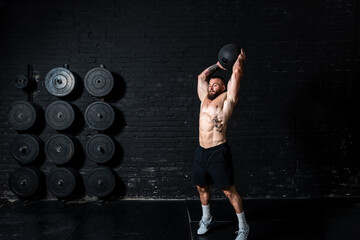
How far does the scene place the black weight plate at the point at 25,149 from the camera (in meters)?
3.80

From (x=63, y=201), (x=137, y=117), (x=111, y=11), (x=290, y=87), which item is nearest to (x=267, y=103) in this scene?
(x=290, y=87)

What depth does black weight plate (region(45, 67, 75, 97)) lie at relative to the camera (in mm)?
3801

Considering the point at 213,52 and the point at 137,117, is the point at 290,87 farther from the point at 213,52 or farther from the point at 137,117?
the point at 137,117

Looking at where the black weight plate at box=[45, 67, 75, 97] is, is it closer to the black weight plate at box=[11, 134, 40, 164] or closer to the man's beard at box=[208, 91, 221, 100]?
the black weight plate at box=[11, 134, 40, 164]

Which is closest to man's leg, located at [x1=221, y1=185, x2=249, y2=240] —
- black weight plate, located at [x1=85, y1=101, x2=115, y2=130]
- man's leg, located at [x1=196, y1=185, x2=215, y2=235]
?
man's leg, located at [x1=196, y1=185, x2=215, y2=235]

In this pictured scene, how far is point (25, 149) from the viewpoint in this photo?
3.81 m

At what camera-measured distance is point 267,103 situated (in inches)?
159

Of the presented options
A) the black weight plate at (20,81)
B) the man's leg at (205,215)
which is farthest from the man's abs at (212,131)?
the black weight plate at (20,81)

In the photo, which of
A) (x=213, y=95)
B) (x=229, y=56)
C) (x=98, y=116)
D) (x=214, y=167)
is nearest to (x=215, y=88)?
(x=213, y=95)

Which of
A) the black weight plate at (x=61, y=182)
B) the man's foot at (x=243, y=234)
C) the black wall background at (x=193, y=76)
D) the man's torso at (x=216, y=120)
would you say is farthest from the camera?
the black wall background at (x=193, y=76)

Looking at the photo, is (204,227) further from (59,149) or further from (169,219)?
(59,149)

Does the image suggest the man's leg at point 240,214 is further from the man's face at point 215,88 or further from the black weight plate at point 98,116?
the black weight plate at point 98,116

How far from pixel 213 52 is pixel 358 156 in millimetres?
2678

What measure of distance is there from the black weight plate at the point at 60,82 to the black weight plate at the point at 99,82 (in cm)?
22
